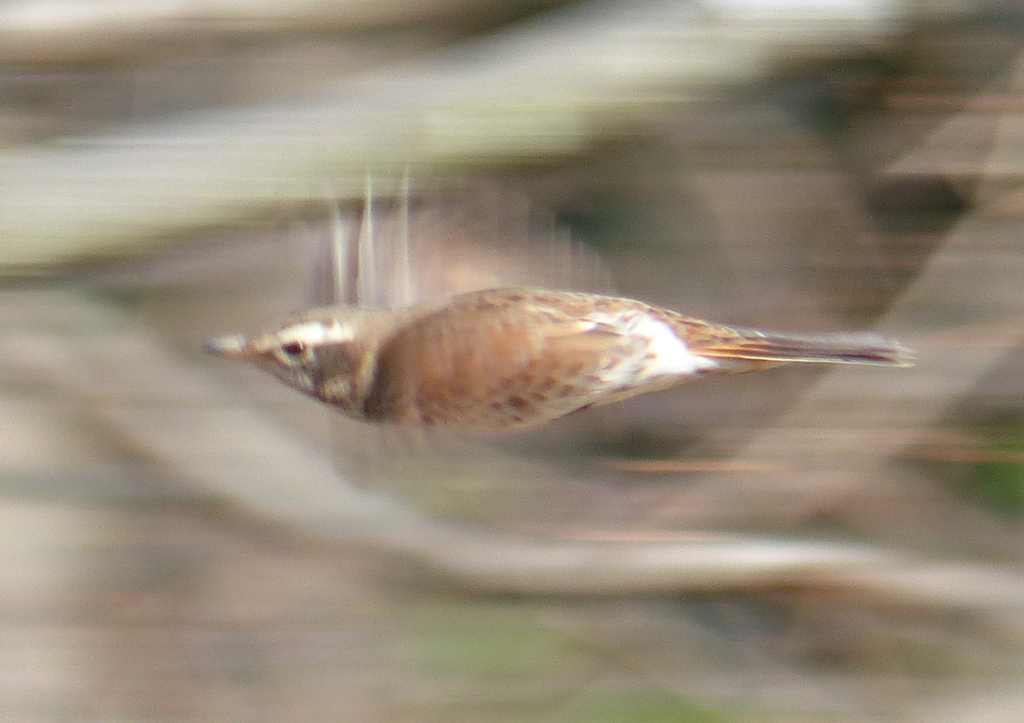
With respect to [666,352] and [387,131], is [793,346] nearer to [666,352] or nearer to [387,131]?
[666,352]

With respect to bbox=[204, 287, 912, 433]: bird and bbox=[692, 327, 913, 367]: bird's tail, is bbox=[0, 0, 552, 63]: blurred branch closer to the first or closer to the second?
bbox=[204, 287, 912, 433]: bird

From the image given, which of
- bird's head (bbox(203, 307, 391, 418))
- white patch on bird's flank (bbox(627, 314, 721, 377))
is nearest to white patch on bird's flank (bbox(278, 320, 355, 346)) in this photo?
bird's head (bbox(203, 307, 391, 418))

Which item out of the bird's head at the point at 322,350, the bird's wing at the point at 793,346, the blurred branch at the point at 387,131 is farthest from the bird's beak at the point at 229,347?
the bird's wing at the point at 793,346

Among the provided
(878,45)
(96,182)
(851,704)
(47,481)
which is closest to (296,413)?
(47,481)

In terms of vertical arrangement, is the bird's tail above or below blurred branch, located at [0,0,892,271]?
below

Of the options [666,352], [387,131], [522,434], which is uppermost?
[387,131]

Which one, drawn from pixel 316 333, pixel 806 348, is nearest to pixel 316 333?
pixel 316 333

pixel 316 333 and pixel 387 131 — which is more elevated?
pixel 387 131
